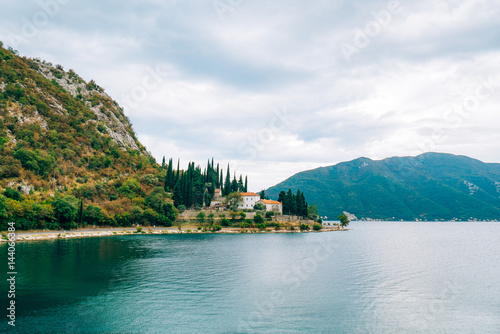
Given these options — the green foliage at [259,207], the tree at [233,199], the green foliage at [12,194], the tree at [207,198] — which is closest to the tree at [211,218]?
the tree at [233,199]

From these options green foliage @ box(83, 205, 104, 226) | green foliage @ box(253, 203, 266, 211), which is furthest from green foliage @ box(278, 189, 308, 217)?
green foliage @ box(83, 205, 104, 226)

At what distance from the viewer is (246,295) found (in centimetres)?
2644

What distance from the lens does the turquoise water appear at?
65.7ft

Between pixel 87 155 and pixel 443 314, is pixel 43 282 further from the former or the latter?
pixel 87 155

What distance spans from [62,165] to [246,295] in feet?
295

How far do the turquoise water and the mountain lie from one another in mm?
27920

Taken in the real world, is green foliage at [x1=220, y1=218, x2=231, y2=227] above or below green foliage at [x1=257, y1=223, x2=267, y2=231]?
above

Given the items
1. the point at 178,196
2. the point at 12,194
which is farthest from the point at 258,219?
the point at 12,194

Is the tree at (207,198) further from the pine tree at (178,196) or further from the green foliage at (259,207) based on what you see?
the green foliage at (259,207)

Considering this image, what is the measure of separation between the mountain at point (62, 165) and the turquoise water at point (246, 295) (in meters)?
27.9

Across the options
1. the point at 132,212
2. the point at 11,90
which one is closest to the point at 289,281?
the point at 132,212

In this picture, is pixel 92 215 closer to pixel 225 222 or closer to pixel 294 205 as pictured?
pixel 225 222

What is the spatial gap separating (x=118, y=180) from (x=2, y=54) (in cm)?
6603

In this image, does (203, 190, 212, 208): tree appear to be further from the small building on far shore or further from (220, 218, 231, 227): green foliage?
the small building on far shore
